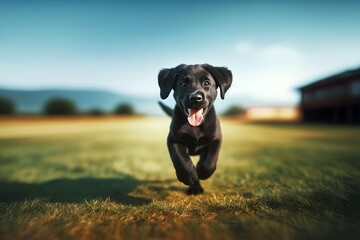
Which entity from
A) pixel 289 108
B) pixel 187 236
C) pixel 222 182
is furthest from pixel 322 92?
pixel 187 236

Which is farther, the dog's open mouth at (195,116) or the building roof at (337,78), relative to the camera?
the building roof at (337,78)

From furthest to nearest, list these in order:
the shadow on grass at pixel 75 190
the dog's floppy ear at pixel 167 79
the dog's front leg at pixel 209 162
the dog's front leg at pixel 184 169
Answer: the shadow on grass at pixel 75 190, the dog's floppy ear at pixel 167 79, the dog's front leg at pixel 209 162, the dog's front leg at pixel 184 169

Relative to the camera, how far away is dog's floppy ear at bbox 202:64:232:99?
3502mm

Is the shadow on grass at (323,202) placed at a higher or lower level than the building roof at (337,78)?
lower

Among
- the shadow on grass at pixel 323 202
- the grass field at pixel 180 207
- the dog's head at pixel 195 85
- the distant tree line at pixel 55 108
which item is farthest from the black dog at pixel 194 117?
the distant tree line at pixel 55 108

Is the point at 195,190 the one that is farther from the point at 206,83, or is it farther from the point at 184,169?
the point at 206,83

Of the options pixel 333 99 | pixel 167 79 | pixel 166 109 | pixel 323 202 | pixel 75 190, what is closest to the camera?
pixel 323 202

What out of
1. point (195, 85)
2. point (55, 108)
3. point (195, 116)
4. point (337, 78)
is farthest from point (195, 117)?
point (55, 108)

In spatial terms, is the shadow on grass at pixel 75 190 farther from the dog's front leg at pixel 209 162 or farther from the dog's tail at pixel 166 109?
the dog's tail at pixel 166 109

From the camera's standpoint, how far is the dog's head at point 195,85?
10.3 feet

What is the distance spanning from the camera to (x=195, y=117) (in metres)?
3.17

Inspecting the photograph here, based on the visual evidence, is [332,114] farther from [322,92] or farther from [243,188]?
[243,188]

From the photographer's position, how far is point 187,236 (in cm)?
213

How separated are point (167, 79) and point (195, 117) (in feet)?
2.20
